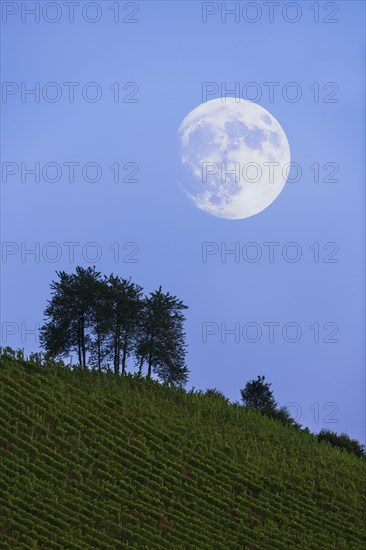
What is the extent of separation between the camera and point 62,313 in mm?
64812

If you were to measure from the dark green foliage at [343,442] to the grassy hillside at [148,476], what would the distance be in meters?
8.03

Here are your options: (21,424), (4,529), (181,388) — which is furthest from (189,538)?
(181,388)

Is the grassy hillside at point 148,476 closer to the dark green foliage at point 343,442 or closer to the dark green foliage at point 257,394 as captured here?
the dark green foliage at point 343,442

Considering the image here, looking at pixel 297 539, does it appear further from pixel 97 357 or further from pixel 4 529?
pixel 97 357

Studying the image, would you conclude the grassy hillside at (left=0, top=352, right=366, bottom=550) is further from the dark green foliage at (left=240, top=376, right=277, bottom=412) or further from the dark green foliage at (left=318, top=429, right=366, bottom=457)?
the dark green foliage at (left=240, top=376, right=277, bottom=412)

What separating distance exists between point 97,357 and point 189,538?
3239 centimetres

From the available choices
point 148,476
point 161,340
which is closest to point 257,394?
point 161,340

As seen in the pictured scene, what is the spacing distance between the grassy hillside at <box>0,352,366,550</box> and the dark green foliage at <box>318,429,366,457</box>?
8.03 metres

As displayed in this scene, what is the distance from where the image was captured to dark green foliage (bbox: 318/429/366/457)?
2237 inches

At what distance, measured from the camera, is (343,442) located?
57062 mm

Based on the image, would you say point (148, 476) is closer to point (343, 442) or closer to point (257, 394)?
point (343, 442)

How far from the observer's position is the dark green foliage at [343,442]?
5681 cm

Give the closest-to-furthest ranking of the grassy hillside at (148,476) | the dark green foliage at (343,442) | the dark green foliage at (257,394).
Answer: the grassy hillside at (148,476) → the dark green foliage at (343,442) → the dark green foliage at (257,394)

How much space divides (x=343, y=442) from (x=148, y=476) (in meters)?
23.2
